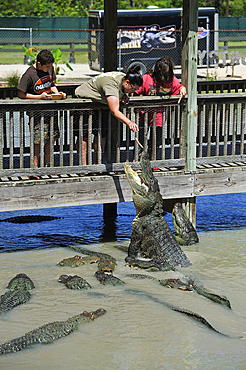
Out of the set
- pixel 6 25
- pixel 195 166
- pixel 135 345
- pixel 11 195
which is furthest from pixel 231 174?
pixel 6 25

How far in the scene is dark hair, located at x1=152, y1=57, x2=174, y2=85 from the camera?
6.61 metres

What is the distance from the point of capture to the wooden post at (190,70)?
690 cm

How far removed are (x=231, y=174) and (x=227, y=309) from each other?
2.61 metres

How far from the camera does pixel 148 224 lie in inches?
267

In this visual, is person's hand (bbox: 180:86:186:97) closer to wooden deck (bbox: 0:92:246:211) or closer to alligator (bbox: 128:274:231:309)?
wooden deck (bbox: 0:92:246:211)

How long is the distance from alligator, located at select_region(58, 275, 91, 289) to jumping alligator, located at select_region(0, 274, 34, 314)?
1.22 feet

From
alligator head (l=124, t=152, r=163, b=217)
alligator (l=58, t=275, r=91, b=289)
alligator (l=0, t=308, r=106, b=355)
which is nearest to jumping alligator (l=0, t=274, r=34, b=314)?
alligator (l=58, t=275, r=91, b=289)

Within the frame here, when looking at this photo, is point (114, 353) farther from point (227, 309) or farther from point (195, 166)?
point (195, 166)

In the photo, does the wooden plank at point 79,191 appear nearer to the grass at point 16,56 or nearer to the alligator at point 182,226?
the alligator at point 182,226

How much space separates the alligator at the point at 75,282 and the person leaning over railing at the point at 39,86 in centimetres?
159

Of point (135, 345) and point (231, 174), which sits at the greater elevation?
point (231, 174)

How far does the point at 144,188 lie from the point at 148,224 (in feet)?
1.51

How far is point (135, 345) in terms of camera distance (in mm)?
4637

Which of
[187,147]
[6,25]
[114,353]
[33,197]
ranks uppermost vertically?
[6,25]
